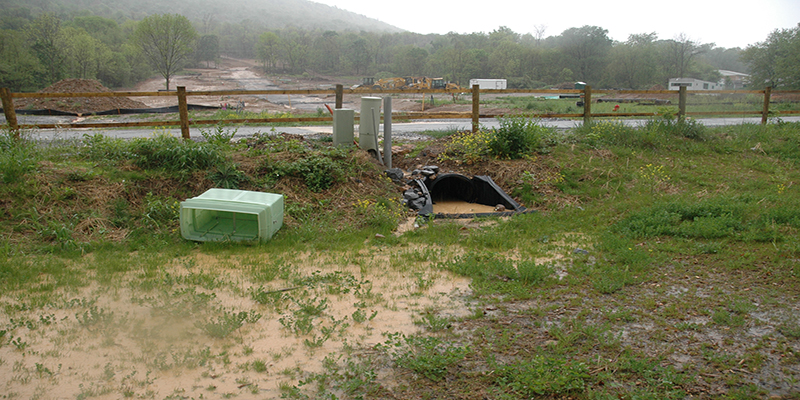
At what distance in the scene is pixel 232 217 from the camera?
20.4 ft

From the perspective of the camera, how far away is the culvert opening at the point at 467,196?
25.9 ft

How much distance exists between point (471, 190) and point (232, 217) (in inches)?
177

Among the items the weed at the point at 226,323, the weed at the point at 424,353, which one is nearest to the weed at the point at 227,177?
the weed at the point at 226,323

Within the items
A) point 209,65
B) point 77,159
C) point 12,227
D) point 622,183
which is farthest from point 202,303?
point 209,65

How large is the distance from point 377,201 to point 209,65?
93.2 metres

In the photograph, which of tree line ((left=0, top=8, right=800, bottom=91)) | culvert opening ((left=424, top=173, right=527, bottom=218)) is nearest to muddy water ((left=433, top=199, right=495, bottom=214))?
culvert opening ((left=424, top=173, right=527, bottom=218))

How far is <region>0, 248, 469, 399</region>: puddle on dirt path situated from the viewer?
2953 millimetres

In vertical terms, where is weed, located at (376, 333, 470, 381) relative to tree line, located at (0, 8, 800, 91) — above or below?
below

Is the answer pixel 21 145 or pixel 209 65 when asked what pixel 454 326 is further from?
pixel 209 65

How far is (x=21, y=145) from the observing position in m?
7.38

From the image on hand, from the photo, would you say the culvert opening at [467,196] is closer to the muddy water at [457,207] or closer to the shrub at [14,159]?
the muddy water at [457,207]

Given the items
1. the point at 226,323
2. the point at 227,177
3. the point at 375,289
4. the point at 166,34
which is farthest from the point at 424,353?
the point at 166,34

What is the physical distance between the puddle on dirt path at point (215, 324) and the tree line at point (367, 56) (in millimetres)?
37584

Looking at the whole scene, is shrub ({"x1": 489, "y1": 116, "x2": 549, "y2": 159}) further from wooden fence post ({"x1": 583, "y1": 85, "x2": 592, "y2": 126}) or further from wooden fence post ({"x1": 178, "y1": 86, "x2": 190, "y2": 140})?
wooden fence post ({"x1": 178, "y1": 86, "x2": 190, "y2": 140})
